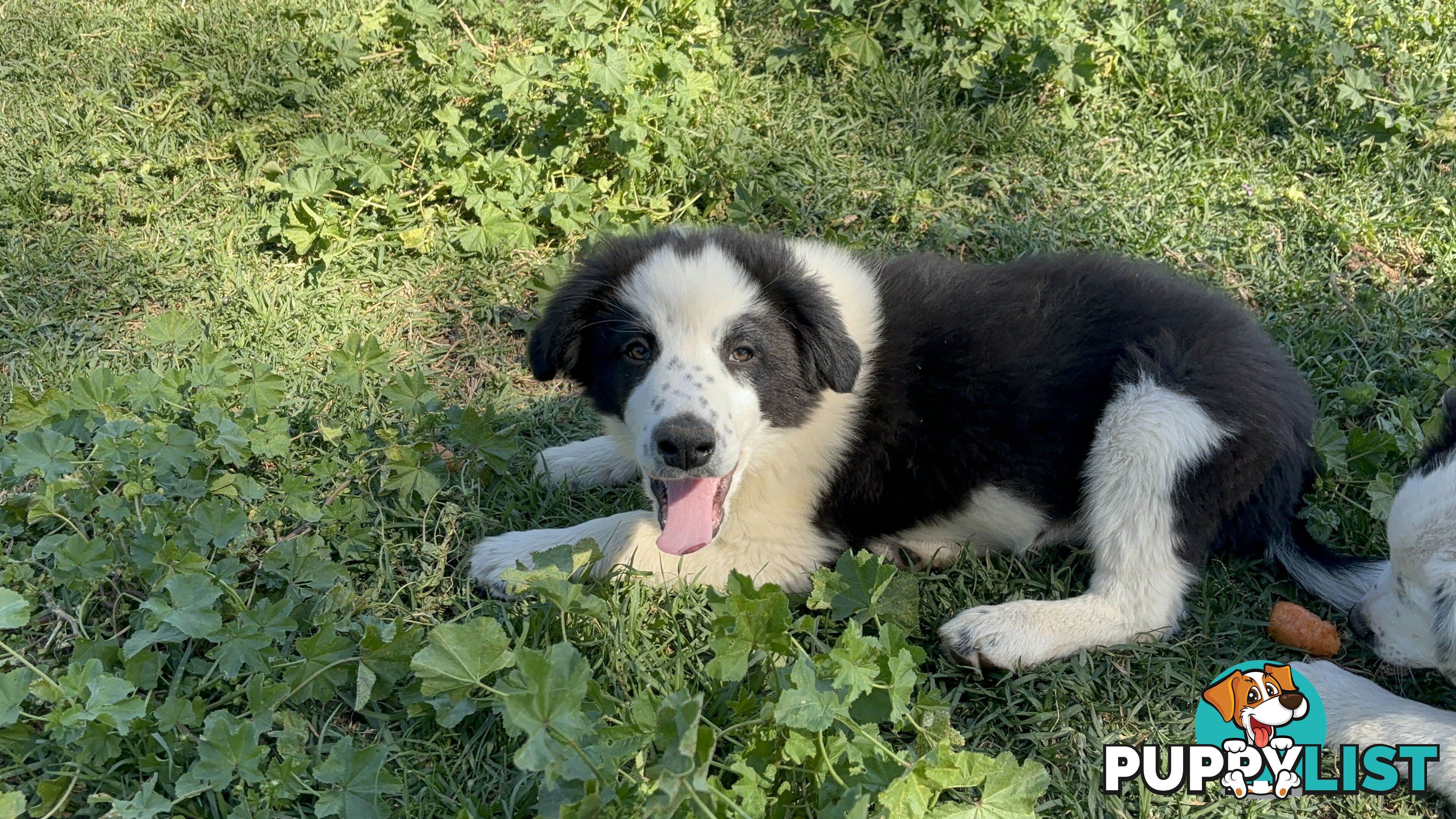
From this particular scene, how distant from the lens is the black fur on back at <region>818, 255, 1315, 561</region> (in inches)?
113

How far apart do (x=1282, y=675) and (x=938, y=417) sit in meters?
1.08

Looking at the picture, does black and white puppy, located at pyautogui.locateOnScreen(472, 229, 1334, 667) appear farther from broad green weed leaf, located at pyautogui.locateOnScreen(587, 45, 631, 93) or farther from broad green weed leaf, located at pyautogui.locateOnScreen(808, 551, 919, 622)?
broad green weed leaf, located at pyautogui.locateOnScreen(587, 45, 631, 93)

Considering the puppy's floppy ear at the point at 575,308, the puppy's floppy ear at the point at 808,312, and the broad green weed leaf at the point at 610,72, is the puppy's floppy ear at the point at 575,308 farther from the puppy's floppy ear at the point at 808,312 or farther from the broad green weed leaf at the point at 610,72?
the broad green weed leaf at the point at 610,72

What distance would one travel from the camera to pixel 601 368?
294cm

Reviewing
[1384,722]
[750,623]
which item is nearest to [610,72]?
[750,623]

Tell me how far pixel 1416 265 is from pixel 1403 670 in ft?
6.55

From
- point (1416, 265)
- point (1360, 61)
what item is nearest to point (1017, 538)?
point (1416, 265)

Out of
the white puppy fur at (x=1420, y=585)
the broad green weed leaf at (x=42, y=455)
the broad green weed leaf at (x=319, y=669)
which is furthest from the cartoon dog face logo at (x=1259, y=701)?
the broad green weed leaf at (x=42, y=455)

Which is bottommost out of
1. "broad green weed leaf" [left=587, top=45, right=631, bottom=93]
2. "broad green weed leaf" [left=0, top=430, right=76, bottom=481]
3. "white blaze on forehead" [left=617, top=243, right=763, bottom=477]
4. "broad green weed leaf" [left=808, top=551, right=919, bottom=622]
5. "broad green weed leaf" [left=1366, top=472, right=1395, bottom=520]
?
"broad green weed leaf" [left=0, top=430, right=76, bottom=481]

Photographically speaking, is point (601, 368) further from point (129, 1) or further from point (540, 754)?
point (129, 1)

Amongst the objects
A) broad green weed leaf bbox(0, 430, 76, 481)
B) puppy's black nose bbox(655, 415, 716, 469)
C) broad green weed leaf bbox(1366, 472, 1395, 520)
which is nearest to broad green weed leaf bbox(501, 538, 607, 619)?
puppy's black nose bbox(655, 415, 716, 469)

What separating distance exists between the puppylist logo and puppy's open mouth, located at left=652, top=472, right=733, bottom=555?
1.11 m

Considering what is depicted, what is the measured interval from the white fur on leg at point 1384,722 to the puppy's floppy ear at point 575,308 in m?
2.05

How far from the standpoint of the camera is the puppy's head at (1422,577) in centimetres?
254
